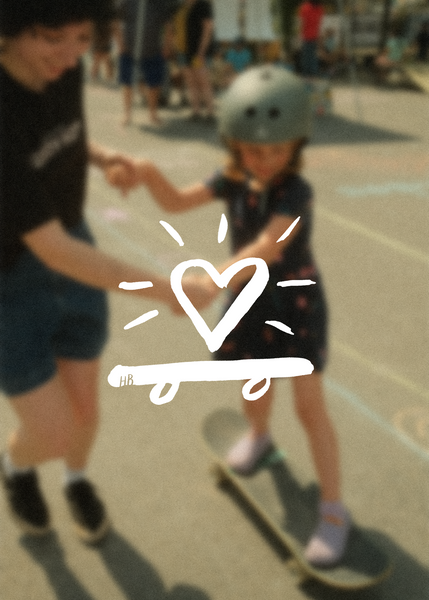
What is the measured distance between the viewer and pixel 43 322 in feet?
5.38

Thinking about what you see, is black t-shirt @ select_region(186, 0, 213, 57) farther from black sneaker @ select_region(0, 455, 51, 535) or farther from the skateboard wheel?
black sneaker @ select_region(0, 455, 51, 535)

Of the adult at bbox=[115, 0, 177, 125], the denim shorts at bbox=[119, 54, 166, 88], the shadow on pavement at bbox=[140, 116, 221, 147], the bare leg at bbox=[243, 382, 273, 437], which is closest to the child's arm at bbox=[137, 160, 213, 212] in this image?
the bare leg at bbox=[243, 382, 273, 437]

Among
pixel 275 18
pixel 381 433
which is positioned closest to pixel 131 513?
pixel 381 433

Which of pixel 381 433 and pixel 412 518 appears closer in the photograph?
pixel 412 518

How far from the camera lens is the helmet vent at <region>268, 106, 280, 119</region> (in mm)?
1632

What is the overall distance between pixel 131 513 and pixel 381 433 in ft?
3.39

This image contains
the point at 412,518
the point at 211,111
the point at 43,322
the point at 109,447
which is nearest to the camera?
the point at 43,322

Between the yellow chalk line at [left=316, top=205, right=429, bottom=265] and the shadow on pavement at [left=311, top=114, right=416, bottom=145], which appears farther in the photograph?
the shadow on pavement at [left=311, top=114, right=416, bottom=145]

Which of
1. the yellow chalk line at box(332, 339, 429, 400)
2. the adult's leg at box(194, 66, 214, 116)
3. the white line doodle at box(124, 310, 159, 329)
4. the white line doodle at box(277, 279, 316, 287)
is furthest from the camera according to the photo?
the adult's leg at box(194, 66, 214, 116)

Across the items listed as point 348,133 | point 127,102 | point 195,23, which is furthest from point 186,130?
point 195,23

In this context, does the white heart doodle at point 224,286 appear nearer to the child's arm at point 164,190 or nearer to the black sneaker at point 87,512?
the child's arm at point 164,190

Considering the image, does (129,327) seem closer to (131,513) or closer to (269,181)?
(131,513)

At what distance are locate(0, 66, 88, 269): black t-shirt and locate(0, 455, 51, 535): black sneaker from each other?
0.79 meters

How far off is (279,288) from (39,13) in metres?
0.90
